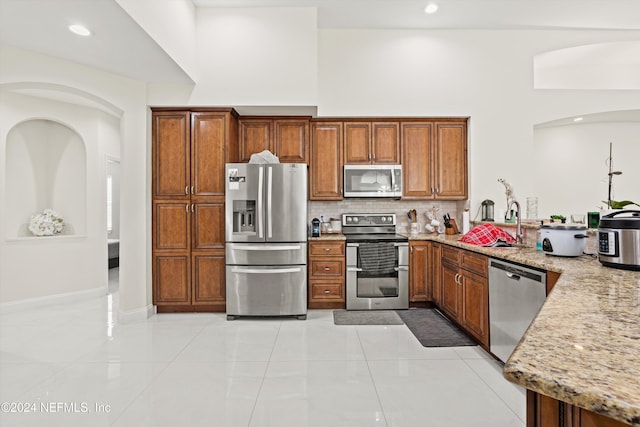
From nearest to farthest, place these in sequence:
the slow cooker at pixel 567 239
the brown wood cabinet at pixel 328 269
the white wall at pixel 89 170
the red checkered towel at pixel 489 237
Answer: the slow cooker at pixel 567 239 → the red checkered towel at pixel 489 237 → the white wall at pixel 89 170 → the brown wood cabinet at pixel 328 269

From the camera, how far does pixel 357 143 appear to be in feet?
14.7

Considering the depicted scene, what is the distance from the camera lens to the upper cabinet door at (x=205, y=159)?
4.00 meters

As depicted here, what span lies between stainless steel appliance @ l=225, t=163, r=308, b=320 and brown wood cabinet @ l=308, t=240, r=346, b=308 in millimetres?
275

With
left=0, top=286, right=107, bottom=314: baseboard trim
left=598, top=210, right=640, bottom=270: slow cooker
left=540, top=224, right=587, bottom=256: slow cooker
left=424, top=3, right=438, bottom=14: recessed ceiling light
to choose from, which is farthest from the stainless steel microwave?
left=0, top=286, right=107, bottom=314: baseboard trim

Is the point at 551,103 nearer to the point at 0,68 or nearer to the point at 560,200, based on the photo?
the point at 560,200

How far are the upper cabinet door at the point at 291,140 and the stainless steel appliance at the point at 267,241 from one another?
0.61m

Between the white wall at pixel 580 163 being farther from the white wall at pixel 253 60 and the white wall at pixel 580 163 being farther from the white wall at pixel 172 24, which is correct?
the white wall at pixel 172 24

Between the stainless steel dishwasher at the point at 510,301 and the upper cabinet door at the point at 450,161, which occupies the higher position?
the upper cabinet door at the point at 450,161

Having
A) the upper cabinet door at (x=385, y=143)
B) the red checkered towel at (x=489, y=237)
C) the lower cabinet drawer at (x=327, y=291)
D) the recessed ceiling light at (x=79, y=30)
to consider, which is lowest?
the lower cabinet drawer at (x=327, y=291)

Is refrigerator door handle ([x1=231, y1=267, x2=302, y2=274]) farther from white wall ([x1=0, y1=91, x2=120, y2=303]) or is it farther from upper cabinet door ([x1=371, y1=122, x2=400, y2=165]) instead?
white wall ([x1=0, y1=91, x2=120, y2=303])

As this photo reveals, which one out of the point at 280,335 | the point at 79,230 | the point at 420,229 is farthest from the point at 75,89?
the point at 420,229

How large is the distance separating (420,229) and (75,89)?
427 cm

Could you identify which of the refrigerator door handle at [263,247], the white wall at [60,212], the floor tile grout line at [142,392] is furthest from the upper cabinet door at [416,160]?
the white wall at [60,212]

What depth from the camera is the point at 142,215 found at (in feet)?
12.8
